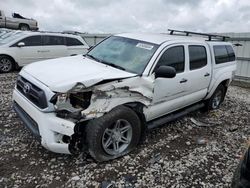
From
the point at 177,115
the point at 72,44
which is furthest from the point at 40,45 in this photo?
the point at 177,115

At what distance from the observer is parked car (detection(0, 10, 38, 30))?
18.5 meters

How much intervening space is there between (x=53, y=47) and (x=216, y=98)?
292 inches

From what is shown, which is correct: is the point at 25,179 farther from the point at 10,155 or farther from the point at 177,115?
the point at 177,115

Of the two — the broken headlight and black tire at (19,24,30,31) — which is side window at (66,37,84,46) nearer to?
the broken headlight

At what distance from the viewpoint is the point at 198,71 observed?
529cm

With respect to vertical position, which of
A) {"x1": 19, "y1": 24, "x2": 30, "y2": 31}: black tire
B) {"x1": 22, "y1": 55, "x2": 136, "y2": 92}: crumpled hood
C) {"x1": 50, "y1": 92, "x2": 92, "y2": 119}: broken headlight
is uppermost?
{"x1": 19, "y1": 24, "x2": 30, "y2": 31}: black tire

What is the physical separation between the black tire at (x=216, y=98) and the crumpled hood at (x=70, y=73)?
128 inches

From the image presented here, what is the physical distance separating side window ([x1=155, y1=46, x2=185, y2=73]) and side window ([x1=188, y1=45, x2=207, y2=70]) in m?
0.29

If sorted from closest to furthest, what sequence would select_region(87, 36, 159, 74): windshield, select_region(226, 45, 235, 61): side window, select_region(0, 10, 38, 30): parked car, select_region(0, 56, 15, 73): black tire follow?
select_region(87, 36, 159, 74): windshield → select_region(226, 45, 235, 61): side window → select_region(0, 56, 15, 73): black tire → select_region(0, 10, 38, 30): parked car

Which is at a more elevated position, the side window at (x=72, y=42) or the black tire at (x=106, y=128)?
the side window at (x=72, y=42)

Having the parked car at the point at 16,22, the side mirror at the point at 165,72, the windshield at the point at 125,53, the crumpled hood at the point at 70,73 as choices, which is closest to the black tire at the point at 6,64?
the windshield at the point at 125,53

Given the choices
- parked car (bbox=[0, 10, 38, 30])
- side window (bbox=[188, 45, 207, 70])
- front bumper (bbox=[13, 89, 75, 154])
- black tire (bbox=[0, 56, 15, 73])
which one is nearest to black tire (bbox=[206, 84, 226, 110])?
side window (bbox=[188, 45, 207, 70])

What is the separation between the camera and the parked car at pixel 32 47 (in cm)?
1012

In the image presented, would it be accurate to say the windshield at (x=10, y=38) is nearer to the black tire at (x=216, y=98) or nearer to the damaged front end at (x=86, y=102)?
the black tire at (x=216, y=98)
